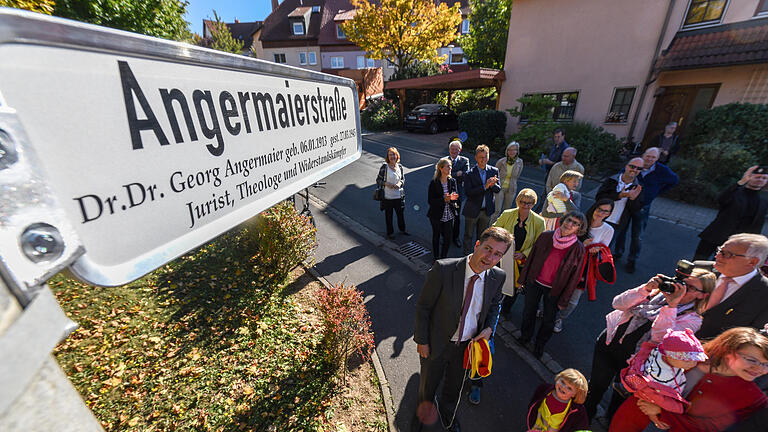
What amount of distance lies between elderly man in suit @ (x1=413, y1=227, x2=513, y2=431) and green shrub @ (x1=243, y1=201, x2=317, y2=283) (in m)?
2.99

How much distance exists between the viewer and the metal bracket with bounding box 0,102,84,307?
0.47 meters

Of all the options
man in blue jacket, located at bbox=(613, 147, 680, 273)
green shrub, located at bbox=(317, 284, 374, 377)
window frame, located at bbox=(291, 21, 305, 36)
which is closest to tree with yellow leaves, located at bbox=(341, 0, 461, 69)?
window frame, located at bbox=(291, 21, 305, 36)

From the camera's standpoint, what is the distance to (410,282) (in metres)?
5.27

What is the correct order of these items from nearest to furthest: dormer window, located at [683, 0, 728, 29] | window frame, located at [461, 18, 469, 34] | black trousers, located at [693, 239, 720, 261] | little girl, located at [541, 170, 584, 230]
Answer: little girl, located at [541, 170, 584, 230] → black trousers, located at [693, 239, 720, 261] → dormer window, located at [683, 0, 728, 29] → window frame, located at [461, 18, 469, 34]

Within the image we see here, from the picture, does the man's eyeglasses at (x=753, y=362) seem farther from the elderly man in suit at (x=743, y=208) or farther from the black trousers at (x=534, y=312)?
the elderly man in suit at (x=743, y=208)

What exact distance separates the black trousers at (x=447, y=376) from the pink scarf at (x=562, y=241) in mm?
1621

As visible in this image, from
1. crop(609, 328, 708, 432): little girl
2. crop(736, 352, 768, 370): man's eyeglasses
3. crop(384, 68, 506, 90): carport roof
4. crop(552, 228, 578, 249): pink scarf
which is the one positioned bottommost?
crop(609, 328, 708, 432): little girl

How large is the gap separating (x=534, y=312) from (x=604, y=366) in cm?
93

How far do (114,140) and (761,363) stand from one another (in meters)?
3.54

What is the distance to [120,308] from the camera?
4465 mm

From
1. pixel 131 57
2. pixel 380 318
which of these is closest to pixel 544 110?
pixel 380 318

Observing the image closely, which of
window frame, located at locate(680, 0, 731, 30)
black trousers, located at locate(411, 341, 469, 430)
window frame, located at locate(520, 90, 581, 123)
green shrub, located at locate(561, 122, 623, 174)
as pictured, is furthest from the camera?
window frame, located at locate(520, 90, 581, 123)

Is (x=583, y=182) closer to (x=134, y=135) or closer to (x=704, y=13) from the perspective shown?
(x=704, y=13)

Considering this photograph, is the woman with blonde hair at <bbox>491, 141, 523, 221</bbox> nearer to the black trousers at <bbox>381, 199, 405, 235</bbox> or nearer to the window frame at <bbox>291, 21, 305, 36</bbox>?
the black trousers at <bbox>381, 199, 405, 235</bbox>
